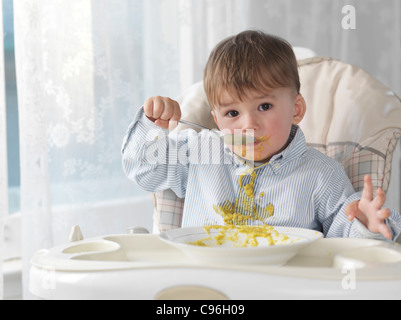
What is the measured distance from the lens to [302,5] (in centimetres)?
212

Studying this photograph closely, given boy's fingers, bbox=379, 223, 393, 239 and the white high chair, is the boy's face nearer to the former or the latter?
the white high chair

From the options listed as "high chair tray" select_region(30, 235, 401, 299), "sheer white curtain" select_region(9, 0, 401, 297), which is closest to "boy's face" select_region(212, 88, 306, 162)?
"high chair tray" select_region(30, 235, 401, 299)

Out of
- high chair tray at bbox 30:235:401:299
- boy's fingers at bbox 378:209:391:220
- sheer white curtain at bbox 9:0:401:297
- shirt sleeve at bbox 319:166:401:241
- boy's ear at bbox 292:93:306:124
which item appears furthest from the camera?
sheer white curtain at bbox 9:0:401:297

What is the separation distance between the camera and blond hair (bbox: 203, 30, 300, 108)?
98cm

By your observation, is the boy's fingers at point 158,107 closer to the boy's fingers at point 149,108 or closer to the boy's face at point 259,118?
the boy's fingers at point 149,108

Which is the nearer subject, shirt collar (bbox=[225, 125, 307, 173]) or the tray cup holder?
the tray cup holder

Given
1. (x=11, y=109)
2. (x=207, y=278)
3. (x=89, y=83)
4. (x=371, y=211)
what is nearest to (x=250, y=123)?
(x=371, y=211)

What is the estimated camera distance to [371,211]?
0.82 metres

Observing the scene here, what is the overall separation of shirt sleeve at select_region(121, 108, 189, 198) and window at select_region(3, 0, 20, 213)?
58 cm

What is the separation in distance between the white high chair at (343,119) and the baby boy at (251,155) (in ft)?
0.15

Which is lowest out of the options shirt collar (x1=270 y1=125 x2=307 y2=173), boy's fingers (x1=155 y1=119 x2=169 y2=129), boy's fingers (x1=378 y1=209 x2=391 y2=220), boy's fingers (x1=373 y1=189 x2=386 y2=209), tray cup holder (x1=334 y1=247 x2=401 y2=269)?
tray cup holder (x1=334 y1=247 x2=401 y2=269)

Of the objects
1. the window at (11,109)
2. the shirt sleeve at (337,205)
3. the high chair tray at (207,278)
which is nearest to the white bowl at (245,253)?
the high chair tray at (207,278)

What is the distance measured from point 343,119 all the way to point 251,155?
0.75ft
